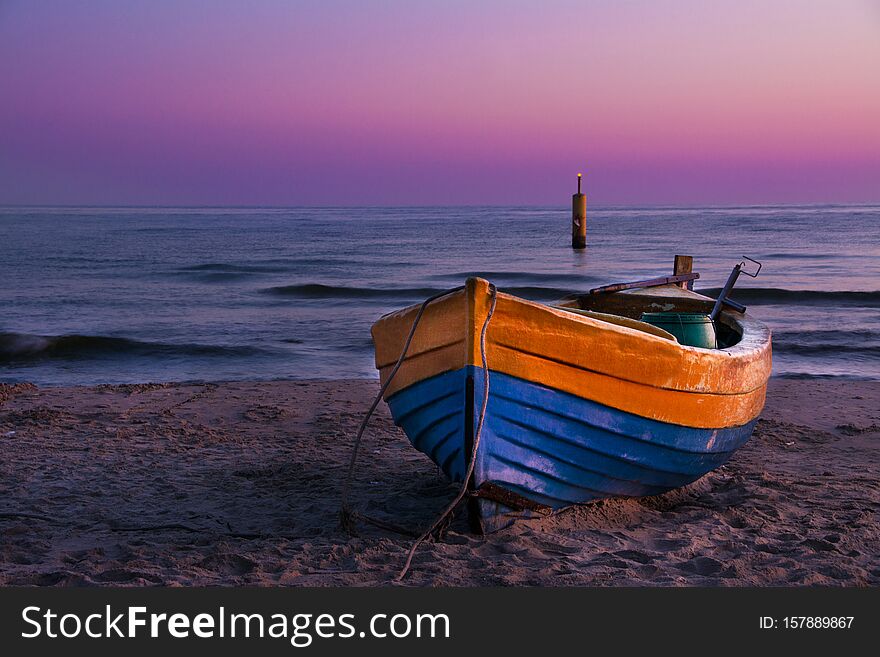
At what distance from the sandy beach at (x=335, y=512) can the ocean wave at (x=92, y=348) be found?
406 centimetres

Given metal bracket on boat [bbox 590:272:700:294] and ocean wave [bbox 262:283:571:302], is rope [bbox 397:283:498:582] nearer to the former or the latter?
metal bracket on boat [bbox 590:272:700:294]

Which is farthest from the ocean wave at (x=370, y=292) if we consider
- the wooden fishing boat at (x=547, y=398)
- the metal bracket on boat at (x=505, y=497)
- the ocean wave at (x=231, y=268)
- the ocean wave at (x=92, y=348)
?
the metal bracket on boat at (x=505, y=497)

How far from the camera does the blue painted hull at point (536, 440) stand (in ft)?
13.8

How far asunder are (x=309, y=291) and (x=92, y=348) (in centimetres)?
928

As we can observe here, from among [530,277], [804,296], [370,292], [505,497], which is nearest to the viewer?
[505,497]

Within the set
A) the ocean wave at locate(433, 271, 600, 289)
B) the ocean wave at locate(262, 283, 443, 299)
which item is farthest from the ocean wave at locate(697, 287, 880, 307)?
the ocean wave at locate(262, 283, 443, 299)

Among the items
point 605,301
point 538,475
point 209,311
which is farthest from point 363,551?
point 209,311

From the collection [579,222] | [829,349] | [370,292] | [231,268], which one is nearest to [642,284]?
[829,349]

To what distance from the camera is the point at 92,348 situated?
12.5 meters

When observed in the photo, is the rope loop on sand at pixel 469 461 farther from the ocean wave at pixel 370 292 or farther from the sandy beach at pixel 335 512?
the ocean wave at pixel 370 292

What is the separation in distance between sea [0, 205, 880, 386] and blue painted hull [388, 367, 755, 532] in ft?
21.1

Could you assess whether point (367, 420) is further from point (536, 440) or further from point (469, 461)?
point (536, 440)

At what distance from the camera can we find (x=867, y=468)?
6.32 meters

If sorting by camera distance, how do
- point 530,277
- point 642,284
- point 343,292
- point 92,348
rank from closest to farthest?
point 642,284
point 92,348
point 343,292
point 530,277
